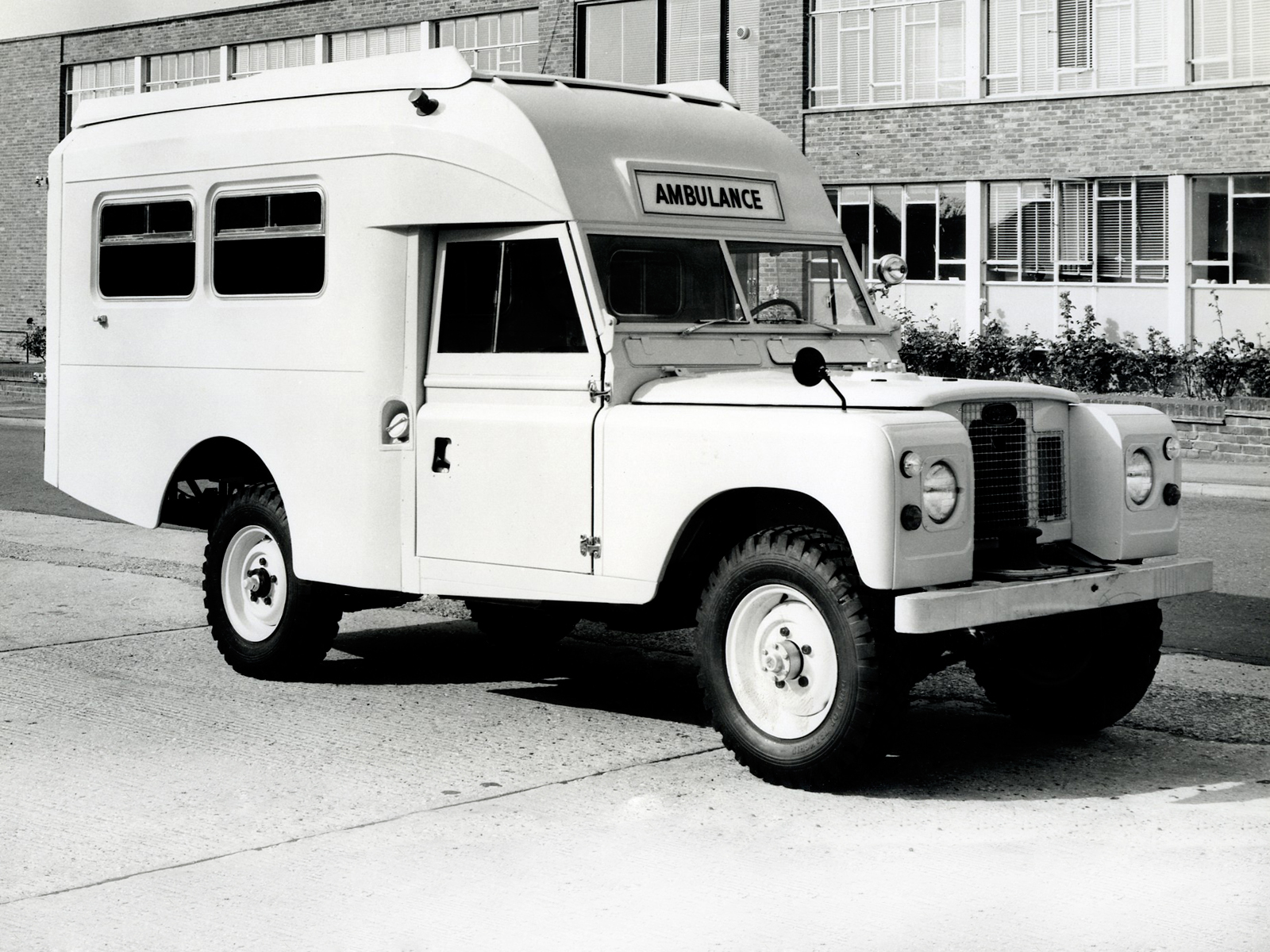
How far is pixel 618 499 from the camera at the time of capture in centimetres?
694

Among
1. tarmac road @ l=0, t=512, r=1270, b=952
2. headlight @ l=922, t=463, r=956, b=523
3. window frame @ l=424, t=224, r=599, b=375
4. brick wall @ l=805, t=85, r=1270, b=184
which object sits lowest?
tarmac road @ l=0, t=512, r=1270, b=952

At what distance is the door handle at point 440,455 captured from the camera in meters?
7.65

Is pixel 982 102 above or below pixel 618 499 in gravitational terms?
above

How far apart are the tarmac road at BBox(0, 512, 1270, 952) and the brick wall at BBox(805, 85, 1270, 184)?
65.7 ft

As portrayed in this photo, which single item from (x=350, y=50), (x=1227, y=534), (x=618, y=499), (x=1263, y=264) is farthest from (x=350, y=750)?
(x=350, y=50)

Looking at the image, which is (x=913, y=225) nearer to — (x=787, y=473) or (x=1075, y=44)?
(x=1075, y=44)

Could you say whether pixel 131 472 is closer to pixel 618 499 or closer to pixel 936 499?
pixel 618 499

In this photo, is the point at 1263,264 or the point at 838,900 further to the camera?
the point at 1263,264

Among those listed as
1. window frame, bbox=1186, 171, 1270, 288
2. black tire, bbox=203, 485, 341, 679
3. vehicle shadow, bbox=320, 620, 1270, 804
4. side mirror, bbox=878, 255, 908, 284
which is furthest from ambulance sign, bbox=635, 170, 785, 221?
window frame, bbox=1186, 171, 1270, 288

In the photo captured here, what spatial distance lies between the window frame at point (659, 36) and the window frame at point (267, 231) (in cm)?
2388

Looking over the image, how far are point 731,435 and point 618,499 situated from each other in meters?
0.64

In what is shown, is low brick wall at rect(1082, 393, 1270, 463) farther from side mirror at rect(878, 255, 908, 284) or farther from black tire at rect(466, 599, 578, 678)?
black tire at rect(466, 599, 578, 678)

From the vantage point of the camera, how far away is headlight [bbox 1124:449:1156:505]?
7051 mm

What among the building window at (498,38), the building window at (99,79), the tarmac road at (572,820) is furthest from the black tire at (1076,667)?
the building window at (99,79)
